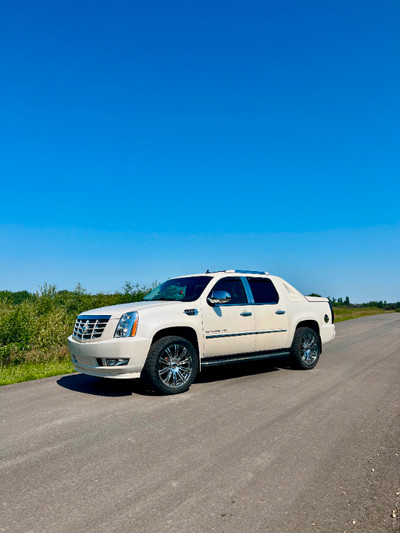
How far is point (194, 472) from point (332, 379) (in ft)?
15.6

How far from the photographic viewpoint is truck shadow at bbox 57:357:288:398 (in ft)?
21.5

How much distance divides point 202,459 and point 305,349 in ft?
17.1

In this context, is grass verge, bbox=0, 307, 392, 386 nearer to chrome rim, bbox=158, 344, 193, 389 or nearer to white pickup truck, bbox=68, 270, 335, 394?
white pickup truck, bbox=68, 270, 335, 394

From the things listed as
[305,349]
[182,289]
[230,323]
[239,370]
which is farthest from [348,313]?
[230,323]

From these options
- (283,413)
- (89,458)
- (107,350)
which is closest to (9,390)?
(107,350)

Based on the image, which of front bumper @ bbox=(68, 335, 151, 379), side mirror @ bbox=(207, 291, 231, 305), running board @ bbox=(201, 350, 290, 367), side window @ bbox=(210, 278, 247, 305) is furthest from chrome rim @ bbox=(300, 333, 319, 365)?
front bumper @ bbox=(68, 335, 151, 379)

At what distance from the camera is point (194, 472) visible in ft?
11.3

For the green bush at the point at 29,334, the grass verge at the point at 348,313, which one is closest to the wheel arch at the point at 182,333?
the green bush at the point at 29,334

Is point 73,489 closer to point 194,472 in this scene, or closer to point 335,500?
point 194,472

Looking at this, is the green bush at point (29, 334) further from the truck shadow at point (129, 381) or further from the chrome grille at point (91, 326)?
the chrome grille at point (91, 326)

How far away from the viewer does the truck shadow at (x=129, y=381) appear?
654 centimetres

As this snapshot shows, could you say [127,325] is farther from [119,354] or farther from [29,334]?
[29,334]

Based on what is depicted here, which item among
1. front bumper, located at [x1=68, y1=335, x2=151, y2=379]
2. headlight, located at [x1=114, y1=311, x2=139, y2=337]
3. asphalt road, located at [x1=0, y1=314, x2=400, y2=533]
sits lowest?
asphalt road, located at [x1=0, y1=314, x2=400, y2=533]

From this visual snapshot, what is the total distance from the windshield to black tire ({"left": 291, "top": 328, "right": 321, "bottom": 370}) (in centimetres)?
240
